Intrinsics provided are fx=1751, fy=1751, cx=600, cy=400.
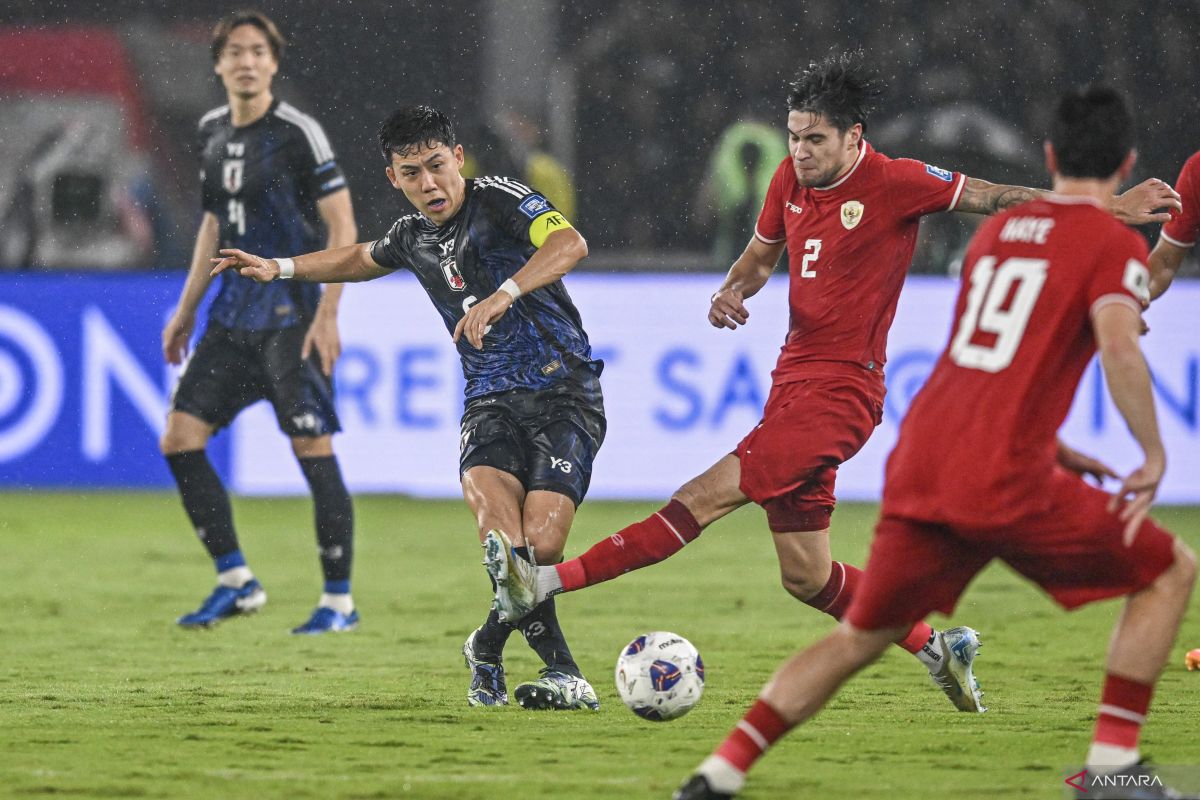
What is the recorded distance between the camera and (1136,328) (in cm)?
384

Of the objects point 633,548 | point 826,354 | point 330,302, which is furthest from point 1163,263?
point 330,302

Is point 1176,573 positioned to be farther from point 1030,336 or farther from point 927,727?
point 927,727

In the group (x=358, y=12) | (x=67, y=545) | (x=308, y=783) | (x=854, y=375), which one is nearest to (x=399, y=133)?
(x=854, y=375)


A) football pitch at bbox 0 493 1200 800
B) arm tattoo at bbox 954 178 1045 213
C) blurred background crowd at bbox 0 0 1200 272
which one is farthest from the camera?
blurred background crowd at bbox 0 0 1200 272

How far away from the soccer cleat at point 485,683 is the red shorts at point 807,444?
103cm

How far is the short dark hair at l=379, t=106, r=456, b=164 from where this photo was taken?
5.77m

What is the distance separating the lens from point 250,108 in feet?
26.0

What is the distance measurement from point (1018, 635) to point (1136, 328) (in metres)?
3.86

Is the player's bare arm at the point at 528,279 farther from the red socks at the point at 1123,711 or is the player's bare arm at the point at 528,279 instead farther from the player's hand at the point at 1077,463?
the red socks at the point at 1123,711

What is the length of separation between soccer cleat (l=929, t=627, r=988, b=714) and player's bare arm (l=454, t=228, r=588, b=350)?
170cm

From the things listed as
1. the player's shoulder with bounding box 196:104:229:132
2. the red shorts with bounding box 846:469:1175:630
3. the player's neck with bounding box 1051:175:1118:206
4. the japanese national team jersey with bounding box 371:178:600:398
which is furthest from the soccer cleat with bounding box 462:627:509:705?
the player's shoulder with bounding box 196:104:229:132

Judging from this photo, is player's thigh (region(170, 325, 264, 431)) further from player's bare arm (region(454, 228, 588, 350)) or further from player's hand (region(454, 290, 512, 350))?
player's hand (region(454, 290, 512, 350))

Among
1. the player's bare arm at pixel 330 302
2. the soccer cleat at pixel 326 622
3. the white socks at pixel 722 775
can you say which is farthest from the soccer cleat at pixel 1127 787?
the player's bare arm at pixel 330 302

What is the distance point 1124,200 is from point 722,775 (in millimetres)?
2408
